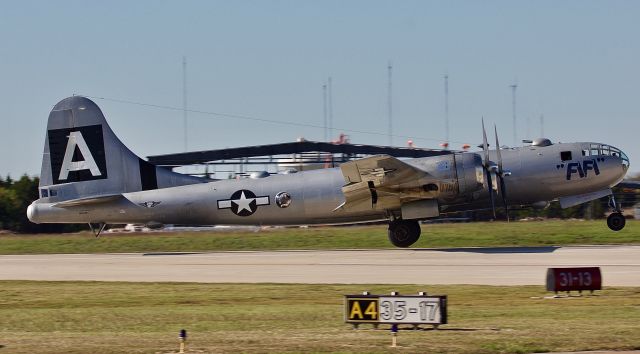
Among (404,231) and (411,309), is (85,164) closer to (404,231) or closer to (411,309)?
(404,231)

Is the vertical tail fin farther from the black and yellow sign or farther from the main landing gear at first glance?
the black and yellow sign

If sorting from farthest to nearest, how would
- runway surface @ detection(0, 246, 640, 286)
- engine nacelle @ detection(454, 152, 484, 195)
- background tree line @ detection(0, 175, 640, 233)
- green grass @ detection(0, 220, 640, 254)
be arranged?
background tree line @ detection(0, 175, 640, 233), green grass @ detection(0, 220, 640, 254), engine nacelle @ detection(454, 152, 484, 195), runway surface @ detection(0, 246, 640, 286)

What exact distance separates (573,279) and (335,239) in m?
19.3

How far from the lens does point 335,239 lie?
1556 inches

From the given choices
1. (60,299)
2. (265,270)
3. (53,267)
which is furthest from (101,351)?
(53,267)

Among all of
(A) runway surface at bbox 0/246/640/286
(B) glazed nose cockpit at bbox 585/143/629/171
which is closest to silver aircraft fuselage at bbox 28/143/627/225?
(B) glazed nose cockpit at bbox 585/143/629/171

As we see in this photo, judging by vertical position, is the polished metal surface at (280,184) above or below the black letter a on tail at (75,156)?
below

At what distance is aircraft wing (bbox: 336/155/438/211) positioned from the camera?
31156 mm

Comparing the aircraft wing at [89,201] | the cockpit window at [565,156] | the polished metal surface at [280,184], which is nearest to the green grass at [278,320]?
the aircraft wing at [89,201]

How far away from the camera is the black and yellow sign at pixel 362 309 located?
15.8 metres

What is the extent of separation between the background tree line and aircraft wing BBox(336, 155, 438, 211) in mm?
17753

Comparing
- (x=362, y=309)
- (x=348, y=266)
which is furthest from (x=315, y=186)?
(x=362, y=309)

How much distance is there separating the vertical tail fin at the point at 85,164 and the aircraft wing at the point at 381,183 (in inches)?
258

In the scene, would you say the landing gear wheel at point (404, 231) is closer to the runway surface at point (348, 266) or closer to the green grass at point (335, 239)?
the runway surface at point (348, 266)
